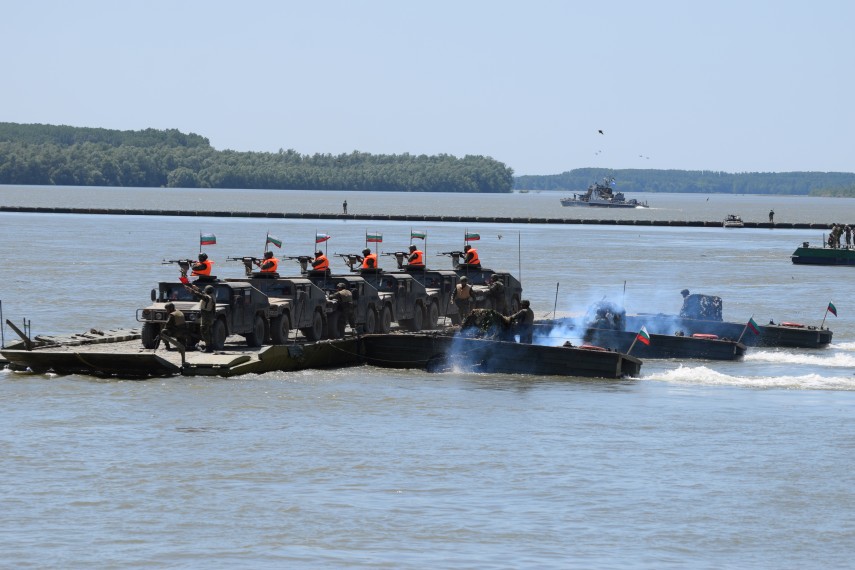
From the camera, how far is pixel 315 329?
36.5m

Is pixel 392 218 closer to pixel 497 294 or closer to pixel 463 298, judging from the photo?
pixel 497 294

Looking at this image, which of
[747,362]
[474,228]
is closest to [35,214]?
[474,228]

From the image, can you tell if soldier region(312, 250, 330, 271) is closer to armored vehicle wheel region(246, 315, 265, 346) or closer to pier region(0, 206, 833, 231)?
armored vehicle wheel region(246, 315, 265, 346)

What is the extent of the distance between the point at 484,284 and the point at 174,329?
12.2 meters

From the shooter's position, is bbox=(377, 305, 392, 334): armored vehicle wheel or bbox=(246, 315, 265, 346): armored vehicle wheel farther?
bbox=(377, 305, 392, 334): armored vehicle wheel

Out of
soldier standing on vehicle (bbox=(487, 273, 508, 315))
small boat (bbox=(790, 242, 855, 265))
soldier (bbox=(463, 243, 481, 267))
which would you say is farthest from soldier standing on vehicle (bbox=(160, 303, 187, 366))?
small boat (bbox=(790, 242, 855, 265))

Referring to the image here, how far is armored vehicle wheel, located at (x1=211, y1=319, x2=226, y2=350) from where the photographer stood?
109 ft

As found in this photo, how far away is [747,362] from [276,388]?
13720 mm

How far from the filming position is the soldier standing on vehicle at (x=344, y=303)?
3681 centimetres

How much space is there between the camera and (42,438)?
26.7 meters

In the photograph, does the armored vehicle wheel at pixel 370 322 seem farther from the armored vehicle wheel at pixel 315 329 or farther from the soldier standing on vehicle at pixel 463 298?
the soldier standing on vehicle at pixel 463 298

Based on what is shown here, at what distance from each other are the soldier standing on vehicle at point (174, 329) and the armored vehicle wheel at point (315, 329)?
159 inches

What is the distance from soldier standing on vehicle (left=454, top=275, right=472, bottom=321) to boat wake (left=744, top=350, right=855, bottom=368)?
724cm

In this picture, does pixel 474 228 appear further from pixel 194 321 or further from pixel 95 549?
pixel 95 549
